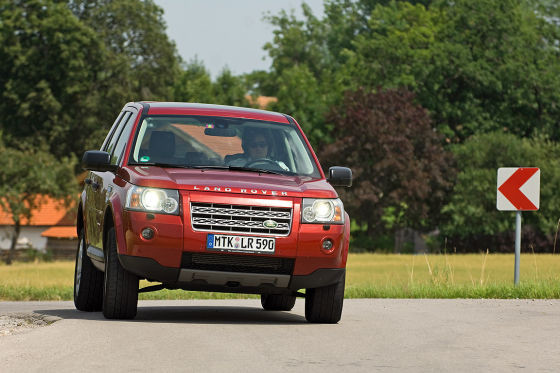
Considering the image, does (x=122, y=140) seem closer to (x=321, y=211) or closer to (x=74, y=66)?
(x=321, y=211)

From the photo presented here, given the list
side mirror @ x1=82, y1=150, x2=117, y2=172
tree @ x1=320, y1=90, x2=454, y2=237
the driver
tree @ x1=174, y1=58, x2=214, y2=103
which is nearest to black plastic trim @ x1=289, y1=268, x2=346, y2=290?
the driver

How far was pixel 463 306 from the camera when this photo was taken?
42.8 feet

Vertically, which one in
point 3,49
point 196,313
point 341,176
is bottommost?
point 196,313

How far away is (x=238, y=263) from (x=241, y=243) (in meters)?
0.19

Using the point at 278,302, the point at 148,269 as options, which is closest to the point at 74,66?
the point at 278,302

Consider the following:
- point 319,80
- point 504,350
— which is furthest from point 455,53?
point 504,350

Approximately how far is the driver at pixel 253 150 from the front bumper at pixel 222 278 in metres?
1.32

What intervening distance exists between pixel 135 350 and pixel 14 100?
60501 mm

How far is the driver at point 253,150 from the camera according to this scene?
11109mm

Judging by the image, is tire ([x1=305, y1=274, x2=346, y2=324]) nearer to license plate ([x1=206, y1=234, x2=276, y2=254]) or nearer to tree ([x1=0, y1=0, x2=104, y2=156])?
license plate ([x1=206, y1=234, x2=276, y2=254])

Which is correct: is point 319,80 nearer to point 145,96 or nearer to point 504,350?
point 145,96

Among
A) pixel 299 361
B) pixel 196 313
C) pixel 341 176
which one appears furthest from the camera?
pixel 196 313

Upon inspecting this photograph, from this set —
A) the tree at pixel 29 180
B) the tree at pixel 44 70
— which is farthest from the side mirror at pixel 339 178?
the tree at pixel 44 70

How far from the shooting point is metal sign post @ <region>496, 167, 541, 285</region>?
17.5 meters
